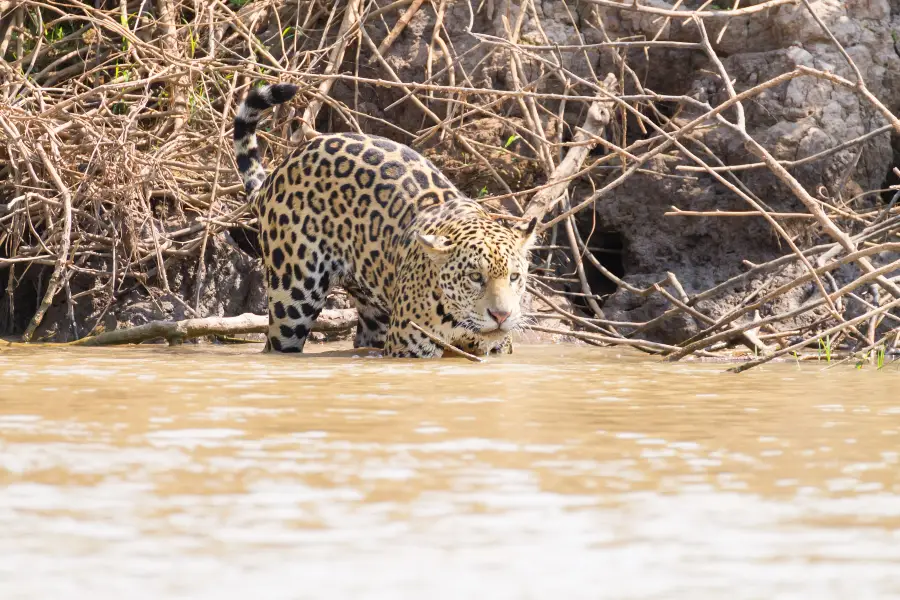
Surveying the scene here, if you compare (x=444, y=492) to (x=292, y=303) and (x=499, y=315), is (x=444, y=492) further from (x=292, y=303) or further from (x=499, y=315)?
(x=292, y=303)

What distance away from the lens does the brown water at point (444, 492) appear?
5.70 feet

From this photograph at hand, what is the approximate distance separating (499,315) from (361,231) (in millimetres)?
1127

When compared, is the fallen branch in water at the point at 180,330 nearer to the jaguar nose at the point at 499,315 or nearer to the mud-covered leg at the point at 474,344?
the mud-covered leg at the point at 474,344

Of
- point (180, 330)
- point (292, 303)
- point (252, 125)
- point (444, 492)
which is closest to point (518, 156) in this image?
point (252, 125)

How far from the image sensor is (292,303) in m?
6.14

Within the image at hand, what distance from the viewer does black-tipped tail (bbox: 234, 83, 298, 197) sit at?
6.14m

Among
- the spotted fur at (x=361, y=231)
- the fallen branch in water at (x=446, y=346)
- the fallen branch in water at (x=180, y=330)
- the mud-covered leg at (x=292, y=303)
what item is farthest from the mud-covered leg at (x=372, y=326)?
the fallen branch in water at (x=446, y=346)

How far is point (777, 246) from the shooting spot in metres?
7.54

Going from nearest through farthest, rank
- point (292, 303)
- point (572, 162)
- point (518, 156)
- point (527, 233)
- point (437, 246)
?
point (437, 246), point (527, 233), point (292, 303), point (572, 162), point (518, 156)

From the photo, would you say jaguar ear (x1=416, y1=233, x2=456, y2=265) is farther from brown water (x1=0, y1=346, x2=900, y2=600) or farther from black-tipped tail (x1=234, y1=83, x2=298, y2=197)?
brown water (x1=0, y1=346, x2=900, y2=600)

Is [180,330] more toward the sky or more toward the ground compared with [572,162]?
more toward the ground

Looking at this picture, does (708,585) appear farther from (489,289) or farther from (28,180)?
(28,180)

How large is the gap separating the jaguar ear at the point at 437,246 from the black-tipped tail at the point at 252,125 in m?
1.09

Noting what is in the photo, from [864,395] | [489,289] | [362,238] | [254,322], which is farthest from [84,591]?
[254,322]
